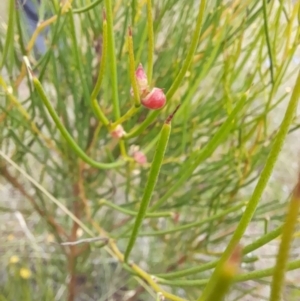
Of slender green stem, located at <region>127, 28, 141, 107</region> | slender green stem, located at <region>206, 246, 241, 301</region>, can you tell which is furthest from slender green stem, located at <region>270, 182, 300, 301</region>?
slender green stem, located at <region>127, 28, 141, 107</region>

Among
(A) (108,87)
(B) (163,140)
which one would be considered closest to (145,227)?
(A) (108,87)

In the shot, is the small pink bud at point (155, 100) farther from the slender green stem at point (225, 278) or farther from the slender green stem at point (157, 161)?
the slender green stem at point (225, 278)

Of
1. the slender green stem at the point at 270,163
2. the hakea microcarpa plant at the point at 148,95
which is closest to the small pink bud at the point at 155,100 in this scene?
the hakea microcarpa plant at the point at 148,95

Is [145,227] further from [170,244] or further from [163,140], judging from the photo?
[163,140]

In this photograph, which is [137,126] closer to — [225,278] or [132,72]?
[132,72]

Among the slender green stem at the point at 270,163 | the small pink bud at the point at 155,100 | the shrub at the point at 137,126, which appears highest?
the shrub at the point at 137,126

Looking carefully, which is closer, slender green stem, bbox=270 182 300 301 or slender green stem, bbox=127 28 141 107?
slender green stem, bbox=270 182 300 301

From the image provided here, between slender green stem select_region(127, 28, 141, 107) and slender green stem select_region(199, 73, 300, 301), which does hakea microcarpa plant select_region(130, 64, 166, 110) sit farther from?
slender green stem select_region(199, 73, 300, 301)

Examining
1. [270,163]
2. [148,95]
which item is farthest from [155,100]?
[270,163]
